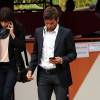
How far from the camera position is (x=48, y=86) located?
5.91 metres

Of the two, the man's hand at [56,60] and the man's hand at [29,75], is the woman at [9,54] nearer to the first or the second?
the man's hand at [29,75]

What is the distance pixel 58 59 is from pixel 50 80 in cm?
34

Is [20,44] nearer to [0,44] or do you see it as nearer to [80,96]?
[0,44]

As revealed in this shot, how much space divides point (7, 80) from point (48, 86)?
67cm

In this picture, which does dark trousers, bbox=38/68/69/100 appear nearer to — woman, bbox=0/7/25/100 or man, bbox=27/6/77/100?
man, bbox=27/6/77/100

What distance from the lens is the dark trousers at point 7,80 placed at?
20.6 ft

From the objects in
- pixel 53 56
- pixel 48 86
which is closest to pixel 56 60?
pixel 53 56

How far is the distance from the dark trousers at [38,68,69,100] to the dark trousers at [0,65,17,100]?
0.52m

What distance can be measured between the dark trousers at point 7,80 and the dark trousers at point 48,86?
0.52 metres

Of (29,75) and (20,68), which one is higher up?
(29,75)

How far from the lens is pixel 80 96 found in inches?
308

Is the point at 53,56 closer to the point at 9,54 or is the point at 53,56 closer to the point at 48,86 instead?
the point at 48,86

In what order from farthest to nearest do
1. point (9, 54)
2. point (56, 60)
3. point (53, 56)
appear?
point (9, 54)
point (53, 56)
point (56, 60)

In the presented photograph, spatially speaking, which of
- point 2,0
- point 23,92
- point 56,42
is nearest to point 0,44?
point 56,42
